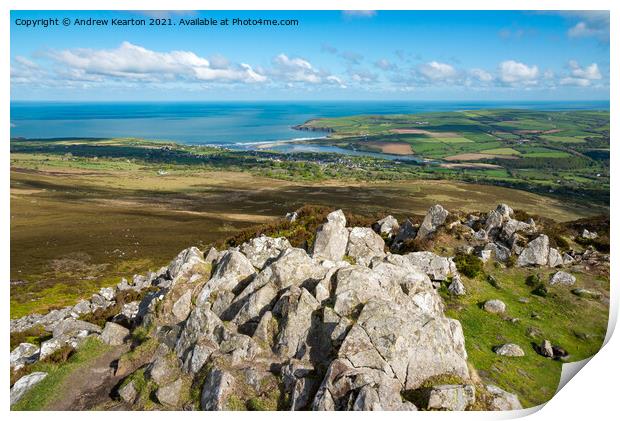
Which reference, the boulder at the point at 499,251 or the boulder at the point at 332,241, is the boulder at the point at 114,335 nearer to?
the boulder at the point at 332,241

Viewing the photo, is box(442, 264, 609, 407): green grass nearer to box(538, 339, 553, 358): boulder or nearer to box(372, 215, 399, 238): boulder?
box(538, 339, 553, 358): boulder

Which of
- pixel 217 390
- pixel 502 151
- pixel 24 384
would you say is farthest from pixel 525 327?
pixel 502 151

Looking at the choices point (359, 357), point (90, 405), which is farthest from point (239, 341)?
point (90, 405)

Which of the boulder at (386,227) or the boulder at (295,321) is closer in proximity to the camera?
the boulder at (295,321)

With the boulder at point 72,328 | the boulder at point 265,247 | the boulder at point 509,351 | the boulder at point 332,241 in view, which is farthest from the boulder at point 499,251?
the boulder at point 72,328

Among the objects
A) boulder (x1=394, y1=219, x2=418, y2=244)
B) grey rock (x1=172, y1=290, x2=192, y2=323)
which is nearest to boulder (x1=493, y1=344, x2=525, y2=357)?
boulder (x1=394, y1=219, x2=418, y2=244)
